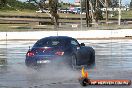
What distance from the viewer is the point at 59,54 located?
1784cm

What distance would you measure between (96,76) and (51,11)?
64.1 metres

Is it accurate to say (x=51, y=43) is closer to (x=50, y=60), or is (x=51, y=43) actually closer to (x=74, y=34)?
(x=50, y=60)

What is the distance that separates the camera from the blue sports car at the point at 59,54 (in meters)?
17.8

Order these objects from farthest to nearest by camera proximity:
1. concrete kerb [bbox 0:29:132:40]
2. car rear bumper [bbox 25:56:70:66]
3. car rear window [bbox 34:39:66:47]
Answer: concrete kerb [bbox 0:29:132:40], car rear window [bbox 34:39:66:47], car rear bumper [bbox 25:56:70:66]

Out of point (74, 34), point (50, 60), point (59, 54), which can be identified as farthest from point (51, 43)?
point (74, 34)

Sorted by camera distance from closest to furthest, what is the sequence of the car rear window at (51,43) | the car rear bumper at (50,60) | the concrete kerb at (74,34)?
the car rear bumper at (50,60)
the car rear window at (51,43)
the concrete kerb at (74,34)

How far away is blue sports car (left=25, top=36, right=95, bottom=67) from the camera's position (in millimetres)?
17828

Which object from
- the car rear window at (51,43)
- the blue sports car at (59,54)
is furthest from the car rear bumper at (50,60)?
the car rear window at (51,43)

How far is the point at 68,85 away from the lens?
14.2 m

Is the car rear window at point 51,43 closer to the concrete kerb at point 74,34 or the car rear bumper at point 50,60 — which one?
the car rear bumper at point 50,60

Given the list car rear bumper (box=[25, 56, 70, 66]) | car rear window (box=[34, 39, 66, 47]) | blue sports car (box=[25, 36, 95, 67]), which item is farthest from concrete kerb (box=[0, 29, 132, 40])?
car rear bumper (box=[25, 56, 70, 66])

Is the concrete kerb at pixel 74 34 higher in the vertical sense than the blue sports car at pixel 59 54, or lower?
lower

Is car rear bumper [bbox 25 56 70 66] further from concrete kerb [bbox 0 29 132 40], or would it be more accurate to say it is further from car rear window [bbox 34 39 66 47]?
concrete kerb [bbox 0 29 132 40]


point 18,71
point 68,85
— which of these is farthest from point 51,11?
point 68,85
